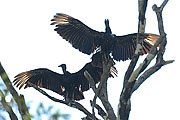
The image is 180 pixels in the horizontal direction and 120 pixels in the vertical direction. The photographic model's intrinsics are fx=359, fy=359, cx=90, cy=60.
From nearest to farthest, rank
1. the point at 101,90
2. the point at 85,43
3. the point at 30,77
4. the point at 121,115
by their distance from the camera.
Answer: the point at 121,115 < the point at 101,90 < the point at 85,43 < the point at 30,77

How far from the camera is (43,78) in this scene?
8.50 m

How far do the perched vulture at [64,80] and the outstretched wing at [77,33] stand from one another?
16.3 inches

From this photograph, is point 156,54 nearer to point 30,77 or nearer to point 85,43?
point 85,43

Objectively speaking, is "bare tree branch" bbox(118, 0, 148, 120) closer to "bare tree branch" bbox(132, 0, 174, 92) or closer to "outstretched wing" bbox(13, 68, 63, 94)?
"bare tree branch" bbox(132, 0, 174, 92)

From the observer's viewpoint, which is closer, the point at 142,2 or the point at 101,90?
the point at 142,2

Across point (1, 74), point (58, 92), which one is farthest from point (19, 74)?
point (1, 74)

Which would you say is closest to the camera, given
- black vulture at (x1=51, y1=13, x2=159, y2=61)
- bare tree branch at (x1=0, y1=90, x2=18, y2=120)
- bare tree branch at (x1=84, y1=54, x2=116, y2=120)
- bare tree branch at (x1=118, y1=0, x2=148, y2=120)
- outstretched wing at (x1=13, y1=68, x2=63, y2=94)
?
bare tree branch at (x1=0, y1=90, x2=18, y2=120)

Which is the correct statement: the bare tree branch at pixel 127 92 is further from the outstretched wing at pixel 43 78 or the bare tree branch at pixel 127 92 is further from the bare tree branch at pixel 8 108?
the outstretched wing at pixel 43 78

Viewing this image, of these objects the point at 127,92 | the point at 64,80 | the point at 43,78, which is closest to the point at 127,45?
the point at 64,80

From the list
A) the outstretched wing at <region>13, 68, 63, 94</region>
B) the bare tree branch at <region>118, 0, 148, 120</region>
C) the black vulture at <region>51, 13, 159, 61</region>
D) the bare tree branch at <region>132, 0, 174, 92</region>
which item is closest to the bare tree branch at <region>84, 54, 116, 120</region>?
the bare tree branch at <region>118, 0, 148, 120</region>

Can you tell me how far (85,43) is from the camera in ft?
25.7

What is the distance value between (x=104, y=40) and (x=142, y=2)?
3094 mm

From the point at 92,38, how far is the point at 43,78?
1.62 metres

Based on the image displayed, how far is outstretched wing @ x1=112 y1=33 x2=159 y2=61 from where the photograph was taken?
7.66 meters
